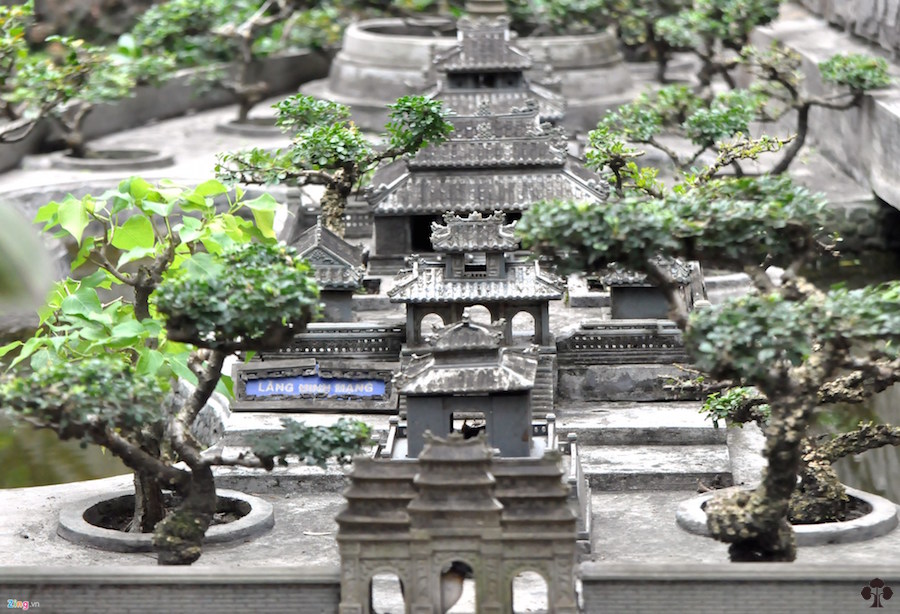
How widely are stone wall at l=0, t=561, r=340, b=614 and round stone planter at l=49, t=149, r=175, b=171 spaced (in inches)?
1296

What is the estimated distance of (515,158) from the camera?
42.1 metres

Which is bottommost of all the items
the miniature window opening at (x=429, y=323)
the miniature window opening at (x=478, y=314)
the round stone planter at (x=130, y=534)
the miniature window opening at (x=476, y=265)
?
the miniature window opening at (x=478, y=314)

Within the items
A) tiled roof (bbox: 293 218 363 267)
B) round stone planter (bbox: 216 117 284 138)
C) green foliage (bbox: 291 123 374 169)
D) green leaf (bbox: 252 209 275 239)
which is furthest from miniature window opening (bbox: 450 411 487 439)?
round stone planter (bbox: 216 117 284 138)

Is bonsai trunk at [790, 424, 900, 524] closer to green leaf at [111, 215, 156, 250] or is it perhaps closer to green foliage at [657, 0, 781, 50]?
green leaf at [111, 215, 156, 250]

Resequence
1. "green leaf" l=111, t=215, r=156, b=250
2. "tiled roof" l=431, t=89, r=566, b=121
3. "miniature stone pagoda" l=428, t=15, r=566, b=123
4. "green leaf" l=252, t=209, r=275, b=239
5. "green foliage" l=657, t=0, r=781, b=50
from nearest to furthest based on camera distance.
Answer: "green leaf" l=111, t=215, r=156, b=250 < "green leaf" l=252, t=209, r=275, b=239 < "tiled roof" l=431, t=89, r=566, b=121 < "miniature stone pagoda" l=428, t=15, r=566, b=123 < "green foliage" l=657, t=0, r=781, b=50

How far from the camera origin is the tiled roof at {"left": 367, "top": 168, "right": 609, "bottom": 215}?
41.7 m

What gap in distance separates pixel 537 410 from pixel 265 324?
30.2 ft

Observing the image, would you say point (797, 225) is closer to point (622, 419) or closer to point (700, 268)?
point (622, 419)

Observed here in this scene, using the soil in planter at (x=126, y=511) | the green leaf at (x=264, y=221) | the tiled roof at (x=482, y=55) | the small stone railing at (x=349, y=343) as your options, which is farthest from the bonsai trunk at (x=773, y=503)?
the tiled roof at (x=482, y=55)

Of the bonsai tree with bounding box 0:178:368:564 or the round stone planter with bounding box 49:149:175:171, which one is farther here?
the round stone planter with bounding box 49:149:175:171

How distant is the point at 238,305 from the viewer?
25.4 m

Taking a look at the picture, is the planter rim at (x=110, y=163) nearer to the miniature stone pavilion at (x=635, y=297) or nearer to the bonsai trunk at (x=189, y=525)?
the miniature stone pavilion at (x=635, y=297)

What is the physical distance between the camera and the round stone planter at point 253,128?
202ft

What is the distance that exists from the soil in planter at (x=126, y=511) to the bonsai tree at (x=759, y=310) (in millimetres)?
7983
